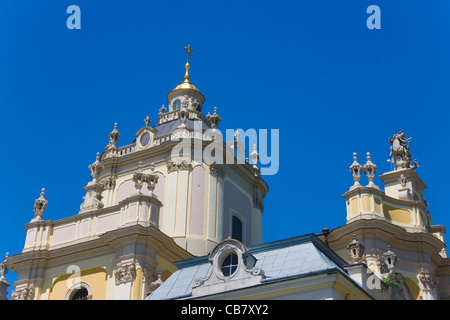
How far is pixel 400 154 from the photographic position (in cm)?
4456

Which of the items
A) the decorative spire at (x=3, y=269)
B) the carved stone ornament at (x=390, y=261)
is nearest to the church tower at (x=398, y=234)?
the carved stone ornament at (x=390, y=261)

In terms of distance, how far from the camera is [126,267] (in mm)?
36125

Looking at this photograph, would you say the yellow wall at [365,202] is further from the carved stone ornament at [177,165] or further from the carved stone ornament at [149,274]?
the carved stone ornament at [149,274]

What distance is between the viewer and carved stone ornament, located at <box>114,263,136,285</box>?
35812mm

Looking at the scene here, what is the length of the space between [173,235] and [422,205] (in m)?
13.7

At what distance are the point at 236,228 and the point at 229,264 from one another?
59.6 ft

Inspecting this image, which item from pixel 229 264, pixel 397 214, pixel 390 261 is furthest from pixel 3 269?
pixel 397 214

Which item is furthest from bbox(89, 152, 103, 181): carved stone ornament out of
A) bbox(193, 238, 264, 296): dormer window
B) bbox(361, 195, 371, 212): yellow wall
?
bbox(193, 238, 264, 296): dormer window

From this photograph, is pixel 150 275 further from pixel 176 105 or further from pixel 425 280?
pixel 176 105

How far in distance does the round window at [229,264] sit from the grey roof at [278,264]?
40.6 inches

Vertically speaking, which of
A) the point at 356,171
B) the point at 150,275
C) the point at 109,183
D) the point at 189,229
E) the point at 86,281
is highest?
the point at 109,183
